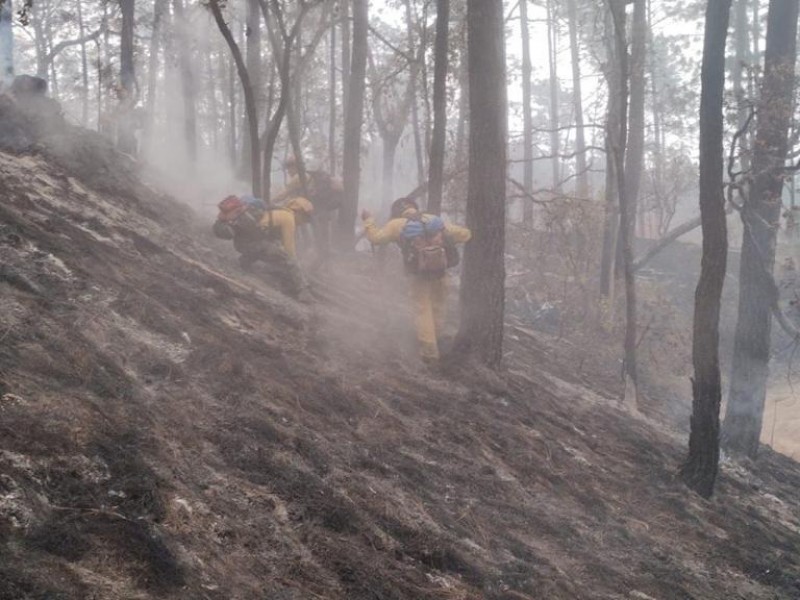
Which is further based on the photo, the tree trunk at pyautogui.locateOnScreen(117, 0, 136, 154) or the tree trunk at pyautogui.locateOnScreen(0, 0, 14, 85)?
the tree trunk at pyautogui.locateOnScreen(117, 0, 136, 154)

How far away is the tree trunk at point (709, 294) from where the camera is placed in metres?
7.60

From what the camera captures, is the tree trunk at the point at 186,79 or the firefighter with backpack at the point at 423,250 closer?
the firefighter with backpack at the point at 423,250

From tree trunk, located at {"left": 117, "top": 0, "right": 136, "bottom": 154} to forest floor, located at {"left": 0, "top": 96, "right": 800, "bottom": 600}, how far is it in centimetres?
607

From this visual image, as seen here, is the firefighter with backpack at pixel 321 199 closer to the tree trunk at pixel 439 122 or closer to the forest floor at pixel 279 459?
the tree trunk at pixel 439 122

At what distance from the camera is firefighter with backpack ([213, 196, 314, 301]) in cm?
955

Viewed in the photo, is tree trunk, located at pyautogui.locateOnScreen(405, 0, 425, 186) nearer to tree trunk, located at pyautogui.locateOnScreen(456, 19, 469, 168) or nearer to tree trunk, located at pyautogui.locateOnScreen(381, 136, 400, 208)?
tree trunk, located at pyautogui.locateOnScreen(381, 136, 400, 208)

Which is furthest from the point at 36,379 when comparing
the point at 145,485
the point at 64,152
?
the point at 64,152

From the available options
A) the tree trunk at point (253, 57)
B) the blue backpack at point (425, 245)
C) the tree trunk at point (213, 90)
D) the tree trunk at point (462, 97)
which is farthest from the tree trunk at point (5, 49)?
the tree trunk at point (213, 90)

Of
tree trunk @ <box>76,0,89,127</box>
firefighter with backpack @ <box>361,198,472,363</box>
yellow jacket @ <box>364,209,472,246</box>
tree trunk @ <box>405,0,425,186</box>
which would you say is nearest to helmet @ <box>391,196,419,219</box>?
firefighter with backpack @ <box>361,198,472,363</box>

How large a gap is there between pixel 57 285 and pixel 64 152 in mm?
4710

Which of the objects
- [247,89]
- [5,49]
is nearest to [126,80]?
[5,49]

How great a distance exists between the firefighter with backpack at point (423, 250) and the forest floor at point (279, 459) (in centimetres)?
50

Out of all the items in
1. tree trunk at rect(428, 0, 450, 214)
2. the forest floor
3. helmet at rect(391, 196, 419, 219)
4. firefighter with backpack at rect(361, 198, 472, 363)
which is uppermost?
tree trunk at rect(428, 0, 450, 214)

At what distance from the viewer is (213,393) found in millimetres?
5793
